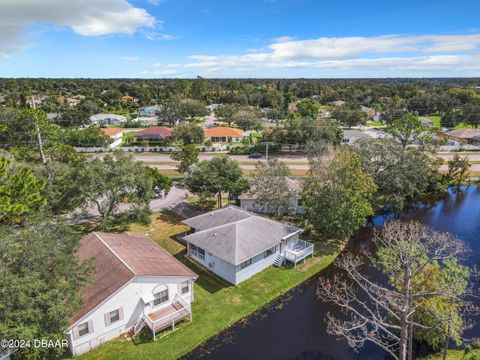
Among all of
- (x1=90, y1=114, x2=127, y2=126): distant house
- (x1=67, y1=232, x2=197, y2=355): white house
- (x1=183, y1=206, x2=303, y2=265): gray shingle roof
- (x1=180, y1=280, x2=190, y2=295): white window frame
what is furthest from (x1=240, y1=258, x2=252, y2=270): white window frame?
(x1=90, y1=114, x2=127, y2=126): distant house

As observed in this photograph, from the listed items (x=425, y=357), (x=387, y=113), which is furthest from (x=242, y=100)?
(x=425, y=357)

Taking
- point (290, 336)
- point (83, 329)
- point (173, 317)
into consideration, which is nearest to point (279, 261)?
point (290, 336)

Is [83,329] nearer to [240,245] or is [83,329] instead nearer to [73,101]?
[240,245]

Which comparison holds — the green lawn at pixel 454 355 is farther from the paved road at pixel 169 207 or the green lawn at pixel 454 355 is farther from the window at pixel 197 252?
the paved road at pixel 169 207

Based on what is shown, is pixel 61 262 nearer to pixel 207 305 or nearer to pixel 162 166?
pixel 207 305

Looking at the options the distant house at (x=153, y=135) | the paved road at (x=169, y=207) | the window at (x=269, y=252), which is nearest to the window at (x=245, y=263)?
the window at (x=269, y=252)

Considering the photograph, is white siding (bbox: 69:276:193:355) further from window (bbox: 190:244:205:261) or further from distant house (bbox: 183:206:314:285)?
window (bbox: 190:244:205:261)
